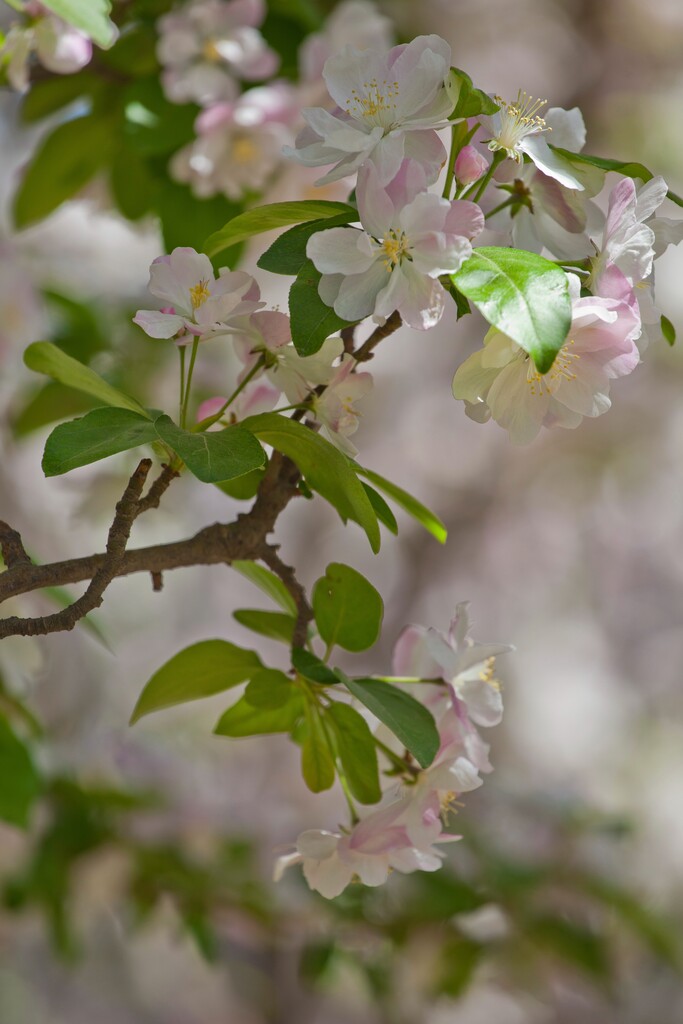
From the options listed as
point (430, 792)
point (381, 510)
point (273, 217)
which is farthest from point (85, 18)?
point (430, 792)

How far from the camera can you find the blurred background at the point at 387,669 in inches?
41.3

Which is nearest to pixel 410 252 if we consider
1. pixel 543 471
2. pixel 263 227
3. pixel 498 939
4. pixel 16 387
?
pixel 263 227

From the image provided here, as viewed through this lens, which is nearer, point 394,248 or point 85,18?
point 394,248

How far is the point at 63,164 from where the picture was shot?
875 millimetres

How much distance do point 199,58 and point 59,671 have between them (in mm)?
1119

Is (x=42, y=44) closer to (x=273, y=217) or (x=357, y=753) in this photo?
(x=273, y=217)

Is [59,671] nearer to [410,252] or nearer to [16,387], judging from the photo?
[16,387]

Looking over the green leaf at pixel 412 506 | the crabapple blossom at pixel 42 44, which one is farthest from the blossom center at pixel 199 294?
the crabapple blossom at pixel 42 44

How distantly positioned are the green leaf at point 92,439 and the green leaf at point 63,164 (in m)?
0.57

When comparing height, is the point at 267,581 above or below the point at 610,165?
below

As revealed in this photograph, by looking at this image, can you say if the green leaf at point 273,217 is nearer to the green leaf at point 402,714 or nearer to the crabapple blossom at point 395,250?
the crabapple blossom at point 395,250

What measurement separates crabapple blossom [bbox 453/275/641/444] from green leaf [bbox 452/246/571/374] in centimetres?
2

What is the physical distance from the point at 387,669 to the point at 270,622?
4.43 ft

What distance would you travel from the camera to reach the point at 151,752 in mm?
1251
